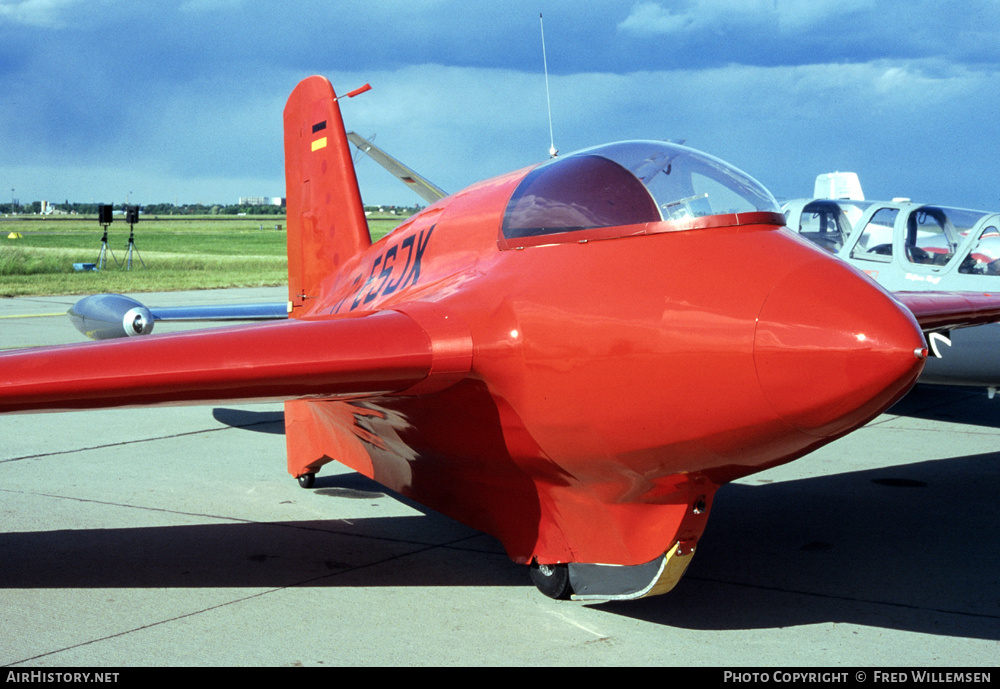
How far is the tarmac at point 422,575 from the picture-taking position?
4.44 metres

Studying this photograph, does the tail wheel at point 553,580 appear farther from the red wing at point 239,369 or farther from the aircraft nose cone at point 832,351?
the aircraft nose cone at point 832,351

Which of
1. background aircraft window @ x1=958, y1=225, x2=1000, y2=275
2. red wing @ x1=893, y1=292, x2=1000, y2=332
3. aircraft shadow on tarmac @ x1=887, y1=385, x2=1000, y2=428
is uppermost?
background aircraft window @ x1=958, y1=225, x2=1000, y2=275

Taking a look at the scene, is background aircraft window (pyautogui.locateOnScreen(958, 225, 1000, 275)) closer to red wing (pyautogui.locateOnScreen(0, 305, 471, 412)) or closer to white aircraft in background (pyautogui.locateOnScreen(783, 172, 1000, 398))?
white aircraft in background (pyautogui.locateOnScreen(783, 172, 1000, 398))

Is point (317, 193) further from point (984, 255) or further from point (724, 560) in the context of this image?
point (984, 255)

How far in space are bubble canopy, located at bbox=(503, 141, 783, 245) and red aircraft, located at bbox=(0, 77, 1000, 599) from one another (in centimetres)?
Answer: 1

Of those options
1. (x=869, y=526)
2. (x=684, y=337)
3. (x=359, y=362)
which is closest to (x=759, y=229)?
(x=684, y=337)

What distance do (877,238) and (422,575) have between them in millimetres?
7318

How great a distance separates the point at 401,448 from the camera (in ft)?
18.6

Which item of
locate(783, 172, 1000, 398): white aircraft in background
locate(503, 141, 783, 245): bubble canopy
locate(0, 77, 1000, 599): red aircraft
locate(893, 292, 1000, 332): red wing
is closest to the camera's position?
locate(0, 77, 1000, 599): red aircraft

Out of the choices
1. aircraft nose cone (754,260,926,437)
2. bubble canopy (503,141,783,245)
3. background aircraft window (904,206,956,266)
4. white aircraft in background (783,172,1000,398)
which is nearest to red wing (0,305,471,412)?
bubble canopy (503,141,783,245)

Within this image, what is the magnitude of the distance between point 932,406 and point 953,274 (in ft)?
7.74

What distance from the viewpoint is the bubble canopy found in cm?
427

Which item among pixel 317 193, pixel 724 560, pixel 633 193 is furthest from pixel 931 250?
pixel 633 193
